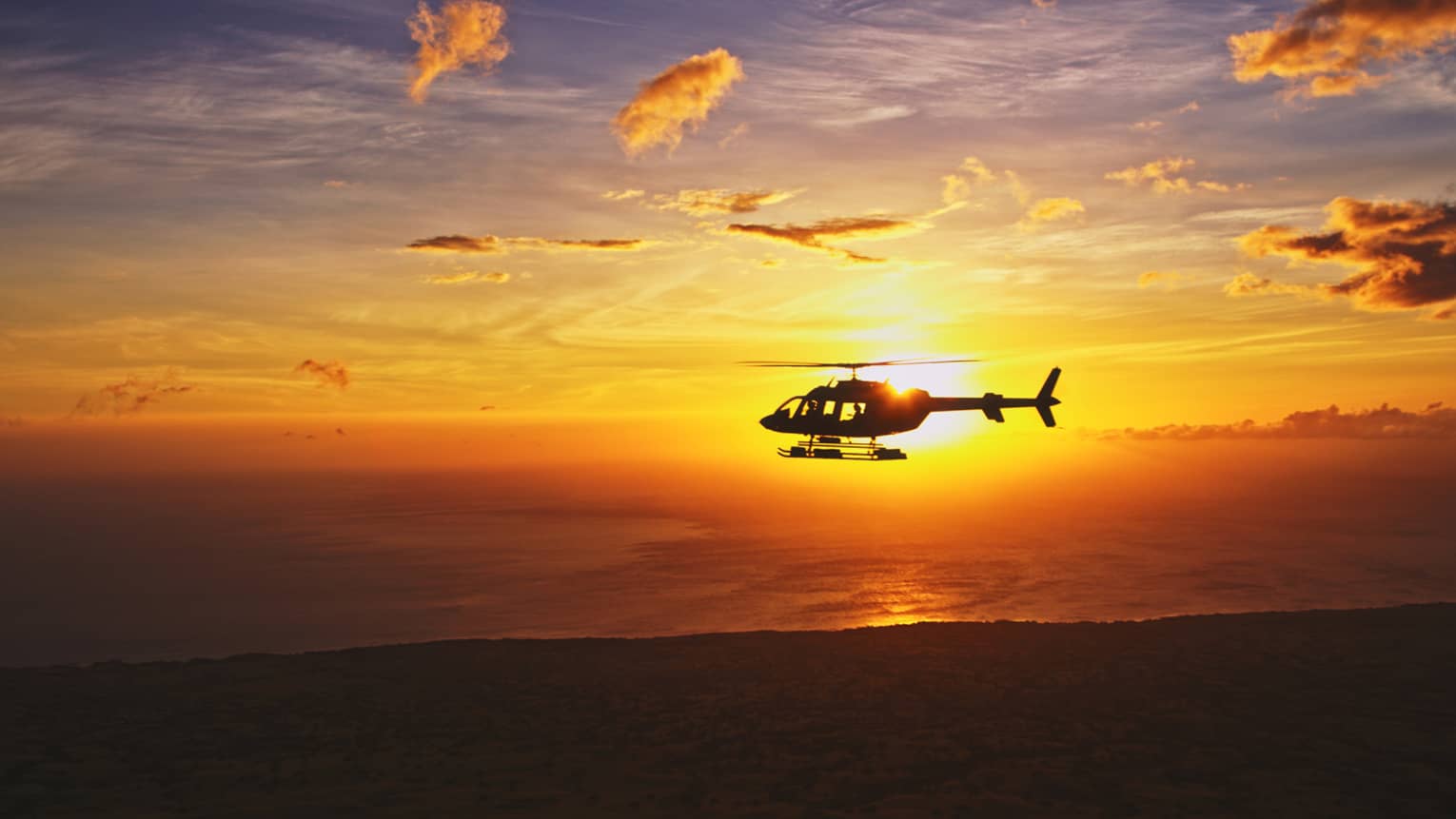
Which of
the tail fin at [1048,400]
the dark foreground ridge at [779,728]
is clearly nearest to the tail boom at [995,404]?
the tail fin at [1048,400]

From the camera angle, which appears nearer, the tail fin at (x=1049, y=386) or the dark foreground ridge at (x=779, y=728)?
the dark foreground ridge at (x=779, y=728)

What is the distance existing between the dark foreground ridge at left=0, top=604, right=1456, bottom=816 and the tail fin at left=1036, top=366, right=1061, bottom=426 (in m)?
8.35

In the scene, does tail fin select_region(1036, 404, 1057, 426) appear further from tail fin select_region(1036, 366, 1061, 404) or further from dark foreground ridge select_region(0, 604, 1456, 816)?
dark foreground ridge select_region(0, 604, 1456, 816)

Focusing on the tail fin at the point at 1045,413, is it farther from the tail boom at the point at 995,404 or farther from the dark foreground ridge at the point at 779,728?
the dark foreground ridge at the point at 779,728

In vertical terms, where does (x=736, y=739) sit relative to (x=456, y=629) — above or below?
above

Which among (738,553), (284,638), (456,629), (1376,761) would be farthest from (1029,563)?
(1376,761)

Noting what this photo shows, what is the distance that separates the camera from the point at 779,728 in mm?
24359

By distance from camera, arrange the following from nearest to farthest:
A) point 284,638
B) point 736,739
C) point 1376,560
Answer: point 736,739 < point 284,638 < point 1376,560

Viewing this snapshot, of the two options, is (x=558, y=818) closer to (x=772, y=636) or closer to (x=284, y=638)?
(x=772, y=636)

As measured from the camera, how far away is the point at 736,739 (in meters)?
23.4

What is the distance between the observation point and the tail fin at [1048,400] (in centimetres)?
3734

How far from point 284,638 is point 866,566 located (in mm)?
95284

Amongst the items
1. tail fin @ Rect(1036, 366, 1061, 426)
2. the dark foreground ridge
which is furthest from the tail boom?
the dark foreground ridge

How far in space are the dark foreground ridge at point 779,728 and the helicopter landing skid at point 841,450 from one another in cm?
683
